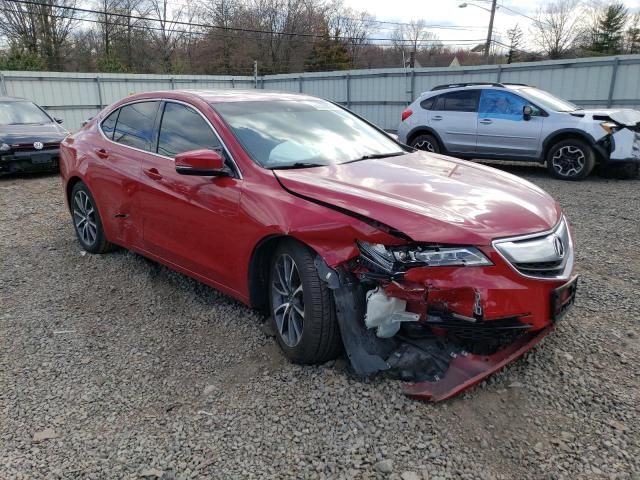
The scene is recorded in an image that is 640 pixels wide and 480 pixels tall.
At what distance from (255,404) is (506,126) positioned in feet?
27.1

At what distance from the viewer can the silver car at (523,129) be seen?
8.45 metres

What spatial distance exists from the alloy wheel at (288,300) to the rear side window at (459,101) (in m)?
7.98

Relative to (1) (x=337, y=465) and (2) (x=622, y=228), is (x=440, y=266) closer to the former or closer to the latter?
(1) (x=337, y=465)

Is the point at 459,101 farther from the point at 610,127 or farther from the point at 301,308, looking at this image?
the point at 301,308

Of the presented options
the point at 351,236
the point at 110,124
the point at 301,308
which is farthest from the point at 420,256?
the point at 110,124

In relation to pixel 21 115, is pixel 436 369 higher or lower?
lower

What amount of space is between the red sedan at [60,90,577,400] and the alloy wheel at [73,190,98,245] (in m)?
1.03

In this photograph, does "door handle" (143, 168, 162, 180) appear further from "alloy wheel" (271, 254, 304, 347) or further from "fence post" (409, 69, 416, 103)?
"fence post" (409, 69, 416, 103)

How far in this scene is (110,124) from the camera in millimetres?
4711

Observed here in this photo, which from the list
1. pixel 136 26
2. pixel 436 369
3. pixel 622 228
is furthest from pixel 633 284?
pixel 136 26

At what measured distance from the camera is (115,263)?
4.82 meters

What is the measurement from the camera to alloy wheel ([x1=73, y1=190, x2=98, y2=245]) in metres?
4.95

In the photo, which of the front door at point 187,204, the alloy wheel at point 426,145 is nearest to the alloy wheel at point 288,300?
the front door at point 187,204

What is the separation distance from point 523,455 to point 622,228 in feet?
14.9
